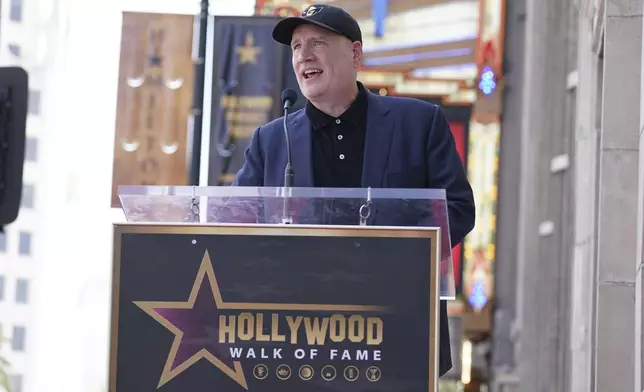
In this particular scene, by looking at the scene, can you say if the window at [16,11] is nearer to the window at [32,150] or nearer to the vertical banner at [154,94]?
the window at [32,150]

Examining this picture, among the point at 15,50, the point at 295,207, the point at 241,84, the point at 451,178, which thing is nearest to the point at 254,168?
the point at 451,178

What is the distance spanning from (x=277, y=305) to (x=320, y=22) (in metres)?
1.39

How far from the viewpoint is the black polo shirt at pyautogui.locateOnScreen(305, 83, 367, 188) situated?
5836mm

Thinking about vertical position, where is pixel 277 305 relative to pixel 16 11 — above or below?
below

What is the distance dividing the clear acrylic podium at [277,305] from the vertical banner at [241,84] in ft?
38.5

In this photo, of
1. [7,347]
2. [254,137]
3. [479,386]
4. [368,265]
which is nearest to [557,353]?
[479,386]

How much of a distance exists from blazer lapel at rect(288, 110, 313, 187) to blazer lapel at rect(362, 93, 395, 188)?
21 centimetres

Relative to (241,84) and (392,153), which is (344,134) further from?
(241,84)

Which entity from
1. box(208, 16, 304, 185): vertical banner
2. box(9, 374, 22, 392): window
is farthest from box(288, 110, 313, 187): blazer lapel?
box(9, 374, 22, 392): window

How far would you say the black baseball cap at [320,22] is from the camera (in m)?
5.62

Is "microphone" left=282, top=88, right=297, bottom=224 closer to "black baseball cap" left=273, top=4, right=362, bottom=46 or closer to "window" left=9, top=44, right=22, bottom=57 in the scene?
"black baseball cap" left=273, top=4, right=362, bottom=46

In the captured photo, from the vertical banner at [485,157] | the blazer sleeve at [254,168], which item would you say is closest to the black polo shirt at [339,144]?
the blazer sleeve at [254,168]

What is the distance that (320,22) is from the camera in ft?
18.5

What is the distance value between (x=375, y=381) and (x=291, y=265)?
0.44m
